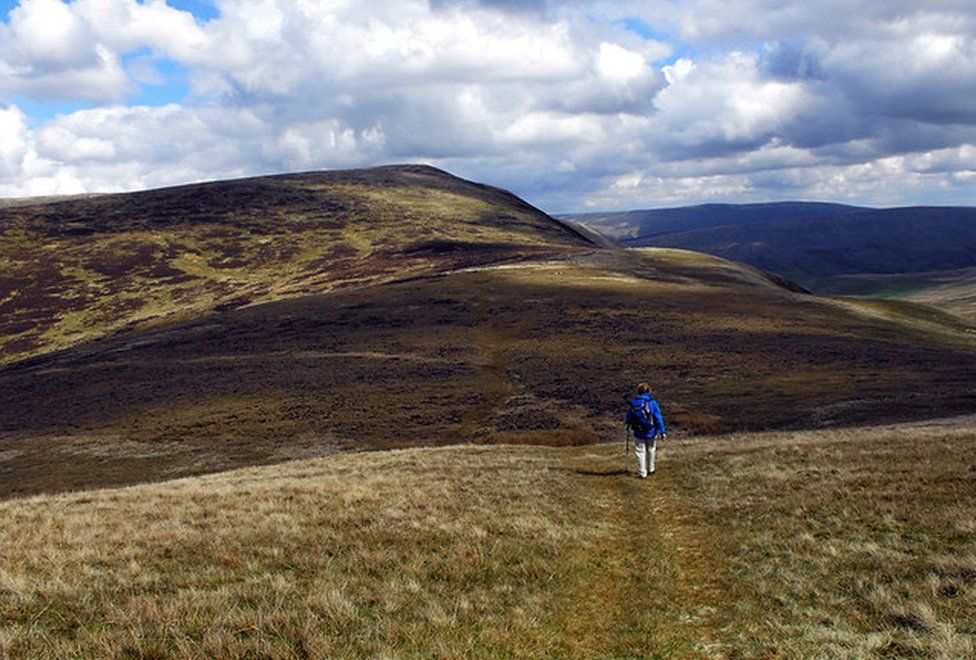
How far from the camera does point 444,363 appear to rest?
67000 millimetres

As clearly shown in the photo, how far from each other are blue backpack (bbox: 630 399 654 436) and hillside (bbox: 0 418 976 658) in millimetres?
2819

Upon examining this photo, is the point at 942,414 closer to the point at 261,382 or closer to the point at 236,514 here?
the point at 236,514

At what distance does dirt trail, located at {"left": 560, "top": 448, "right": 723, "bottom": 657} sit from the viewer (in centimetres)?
982

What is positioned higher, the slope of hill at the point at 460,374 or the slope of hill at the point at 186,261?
the slope of hill at the point at 186,261

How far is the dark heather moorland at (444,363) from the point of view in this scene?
46844 millimetres

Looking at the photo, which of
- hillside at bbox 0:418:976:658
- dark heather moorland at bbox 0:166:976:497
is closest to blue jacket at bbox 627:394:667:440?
→ hillside at bbox 0:418:976:658

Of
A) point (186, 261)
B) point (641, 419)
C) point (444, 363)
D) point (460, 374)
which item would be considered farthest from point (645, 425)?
point (186, 261)

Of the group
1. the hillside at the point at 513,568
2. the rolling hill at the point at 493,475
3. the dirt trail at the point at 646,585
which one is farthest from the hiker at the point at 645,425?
the dirt trail at the point at 646,585

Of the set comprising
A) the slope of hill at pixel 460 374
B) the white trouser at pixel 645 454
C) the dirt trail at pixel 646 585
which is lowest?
the slope of hill at pixel 460 374

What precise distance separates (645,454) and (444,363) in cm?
4425

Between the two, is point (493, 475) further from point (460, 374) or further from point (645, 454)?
point (460, 374)

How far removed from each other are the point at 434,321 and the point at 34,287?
11180 cm

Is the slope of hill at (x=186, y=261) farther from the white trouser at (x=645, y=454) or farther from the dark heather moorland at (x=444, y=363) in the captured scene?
the white trouser at (x=645, y=454)

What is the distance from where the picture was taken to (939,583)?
1037 cm
